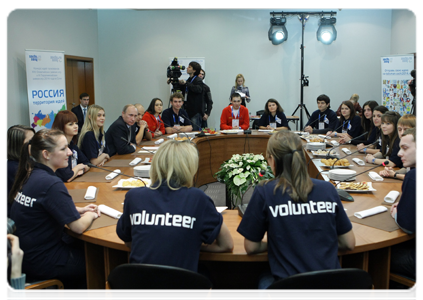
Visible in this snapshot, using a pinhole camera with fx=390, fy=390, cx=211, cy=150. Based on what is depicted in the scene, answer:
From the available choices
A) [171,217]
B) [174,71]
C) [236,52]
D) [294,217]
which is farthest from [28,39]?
[294,217]

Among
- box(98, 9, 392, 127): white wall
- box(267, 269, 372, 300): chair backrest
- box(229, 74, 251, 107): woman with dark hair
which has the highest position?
box(98, 9, 392, 127): white wall

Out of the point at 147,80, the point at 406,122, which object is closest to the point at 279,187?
the point at 406,122

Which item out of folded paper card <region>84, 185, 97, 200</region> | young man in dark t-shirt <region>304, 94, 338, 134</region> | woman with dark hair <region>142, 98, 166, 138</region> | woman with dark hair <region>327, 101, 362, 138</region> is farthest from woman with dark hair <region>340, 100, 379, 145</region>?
folded paper card <region>84, 185, 97, 200</region>

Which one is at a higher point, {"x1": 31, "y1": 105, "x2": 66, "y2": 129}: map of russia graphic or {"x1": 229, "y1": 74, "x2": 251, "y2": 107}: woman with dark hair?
{"x1": 229, "y1": 74, "x2": 251, "y2": 107}: woman with dark hair

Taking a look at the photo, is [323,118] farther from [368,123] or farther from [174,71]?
[174,71]

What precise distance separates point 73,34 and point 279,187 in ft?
23.1

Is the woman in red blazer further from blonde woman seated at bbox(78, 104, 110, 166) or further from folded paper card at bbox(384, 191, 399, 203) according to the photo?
folded paper card at bbox(384, 191, 399, 203)

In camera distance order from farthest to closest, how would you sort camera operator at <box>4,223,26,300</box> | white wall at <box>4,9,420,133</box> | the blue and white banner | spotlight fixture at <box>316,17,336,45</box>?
white wall at <box>4,9,420,133</box>, spotlight fixture at <box>316,17,336,45</box>, the blue and white banner, camera operator at <box>4,223,26,300</box>

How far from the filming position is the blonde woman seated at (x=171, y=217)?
1479 millimetres

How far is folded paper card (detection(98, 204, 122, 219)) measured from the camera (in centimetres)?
203

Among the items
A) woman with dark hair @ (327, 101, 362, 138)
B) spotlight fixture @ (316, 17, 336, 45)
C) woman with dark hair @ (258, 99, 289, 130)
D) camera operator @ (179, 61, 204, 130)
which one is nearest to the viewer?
woman with dark hair @ (327, 101, 362, 138)

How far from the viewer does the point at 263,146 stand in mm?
5250

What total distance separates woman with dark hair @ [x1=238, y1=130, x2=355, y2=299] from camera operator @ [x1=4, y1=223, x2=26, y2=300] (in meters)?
0.80

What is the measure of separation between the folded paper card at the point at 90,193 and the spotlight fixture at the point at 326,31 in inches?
269
